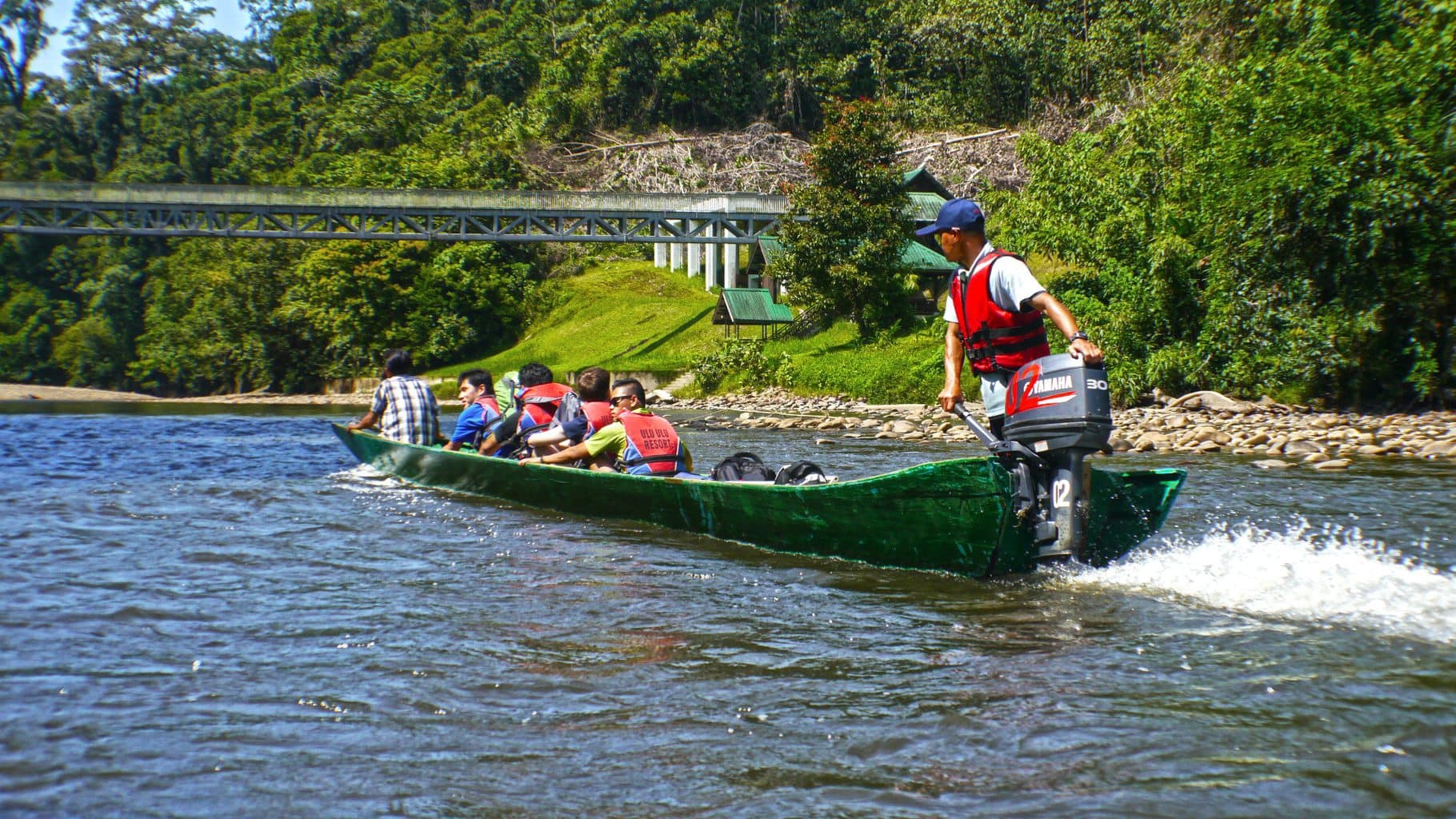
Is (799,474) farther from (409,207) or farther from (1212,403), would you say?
(409,207)

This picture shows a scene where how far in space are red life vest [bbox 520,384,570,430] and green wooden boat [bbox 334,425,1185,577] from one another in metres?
1.55

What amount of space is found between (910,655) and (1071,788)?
1761 mm

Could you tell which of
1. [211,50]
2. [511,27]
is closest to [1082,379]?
[511,27]

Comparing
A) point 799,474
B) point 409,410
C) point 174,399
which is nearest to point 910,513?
point 799,474

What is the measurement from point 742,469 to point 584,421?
200cm

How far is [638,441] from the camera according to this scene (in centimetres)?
955

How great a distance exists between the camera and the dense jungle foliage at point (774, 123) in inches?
709

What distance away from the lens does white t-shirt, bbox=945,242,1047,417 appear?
608cm

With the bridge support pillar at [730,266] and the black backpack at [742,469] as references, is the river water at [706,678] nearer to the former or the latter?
the black backpack at [742,469]

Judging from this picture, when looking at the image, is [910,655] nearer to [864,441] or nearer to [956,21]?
[864,441]

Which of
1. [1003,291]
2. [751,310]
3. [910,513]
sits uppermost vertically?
[751,310]

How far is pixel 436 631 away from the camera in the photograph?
5988 mm

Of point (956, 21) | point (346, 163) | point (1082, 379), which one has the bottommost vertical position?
point (1082, 379)

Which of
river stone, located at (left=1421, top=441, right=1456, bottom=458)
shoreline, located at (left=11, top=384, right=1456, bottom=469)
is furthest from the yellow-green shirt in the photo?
river stone, located at (left=1421, top=441, right=1456, bottom=458)
